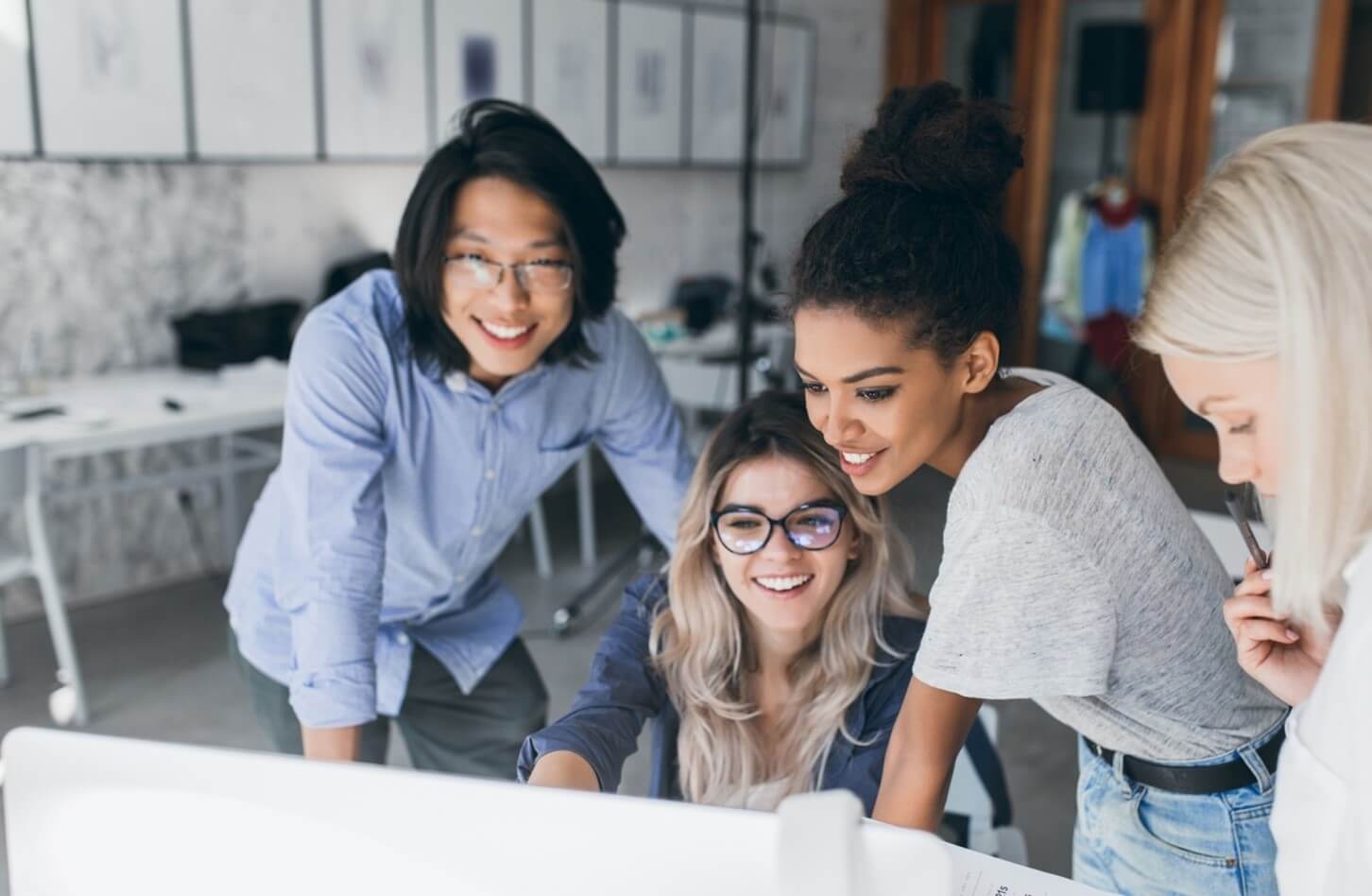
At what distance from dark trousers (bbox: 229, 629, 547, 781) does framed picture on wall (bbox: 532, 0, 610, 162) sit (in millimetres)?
3337

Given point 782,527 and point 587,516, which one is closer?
point 782,527

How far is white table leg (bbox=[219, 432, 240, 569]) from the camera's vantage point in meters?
3.84

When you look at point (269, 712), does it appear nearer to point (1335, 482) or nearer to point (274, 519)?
point (274, 519)

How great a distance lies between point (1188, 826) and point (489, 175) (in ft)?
3.39

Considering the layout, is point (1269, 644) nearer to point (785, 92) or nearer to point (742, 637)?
point (742, 637)

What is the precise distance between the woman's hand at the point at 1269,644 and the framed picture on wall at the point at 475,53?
3853 millimetres

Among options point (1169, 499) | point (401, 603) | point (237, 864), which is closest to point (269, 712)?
point (401, 603)

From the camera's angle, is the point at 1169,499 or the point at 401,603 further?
the point at 401,603

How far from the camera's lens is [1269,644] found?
106 centimetres

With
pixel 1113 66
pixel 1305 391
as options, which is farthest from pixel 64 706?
pixel 1113 66

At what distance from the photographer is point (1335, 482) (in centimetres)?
78

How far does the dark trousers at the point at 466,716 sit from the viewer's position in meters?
1.81

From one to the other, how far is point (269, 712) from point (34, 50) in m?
2.60

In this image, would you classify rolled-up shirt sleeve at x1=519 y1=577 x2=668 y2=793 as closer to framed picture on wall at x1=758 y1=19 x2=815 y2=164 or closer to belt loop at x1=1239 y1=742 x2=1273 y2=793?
belt loop at x1=1239 y1=742 x2=1273 y2=793
